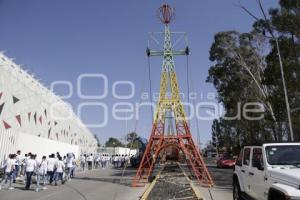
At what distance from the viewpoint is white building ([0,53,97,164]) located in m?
28.1

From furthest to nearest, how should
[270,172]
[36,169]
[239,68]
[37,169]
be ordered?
1. [239,68]
2. [36,169]
3. [37,169]
4. [270,172]

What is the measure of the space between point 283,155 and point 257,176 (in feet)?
2.61

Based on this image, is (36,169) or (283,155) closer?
(283,155)

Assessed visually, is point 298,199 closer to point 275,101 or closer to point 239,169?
point 239,169

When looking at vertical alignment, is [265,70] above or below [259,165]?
above

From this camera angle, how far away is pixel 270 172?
8.59 metres

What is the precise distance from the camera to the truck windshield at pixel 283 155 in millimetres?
9062

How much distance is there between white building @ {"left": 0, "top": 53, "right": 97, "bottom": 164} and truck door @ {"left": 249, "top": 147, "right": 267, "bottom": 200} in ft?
58.2

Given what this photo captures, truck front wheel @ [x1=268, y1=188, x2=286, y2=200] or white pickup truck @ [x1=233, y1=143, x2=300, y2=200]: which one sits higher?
white pickup truck @ [x1=233, y1=143, x2=300, y2=200]

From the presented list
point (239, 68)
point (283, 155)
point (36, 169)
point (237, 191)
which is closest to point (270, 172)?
point (283, 155)

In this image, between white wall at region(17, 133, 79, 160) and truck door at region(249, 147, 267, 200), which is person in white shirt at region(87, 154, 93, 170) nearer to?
white wall at region(17, 133, 79, 160)

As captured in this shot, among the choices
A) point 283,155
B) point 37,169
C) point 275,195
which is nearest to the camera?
point 275,195

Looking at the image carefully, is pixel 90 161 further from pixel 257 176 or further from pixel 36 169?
pixel 257 176

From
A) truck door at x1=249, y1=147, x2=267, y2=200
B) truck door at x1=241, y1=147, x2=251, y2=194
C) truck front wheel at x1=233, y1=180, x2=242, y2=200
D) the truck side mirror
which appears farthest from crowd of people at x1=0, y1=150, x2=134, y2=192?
the truck side mirror
